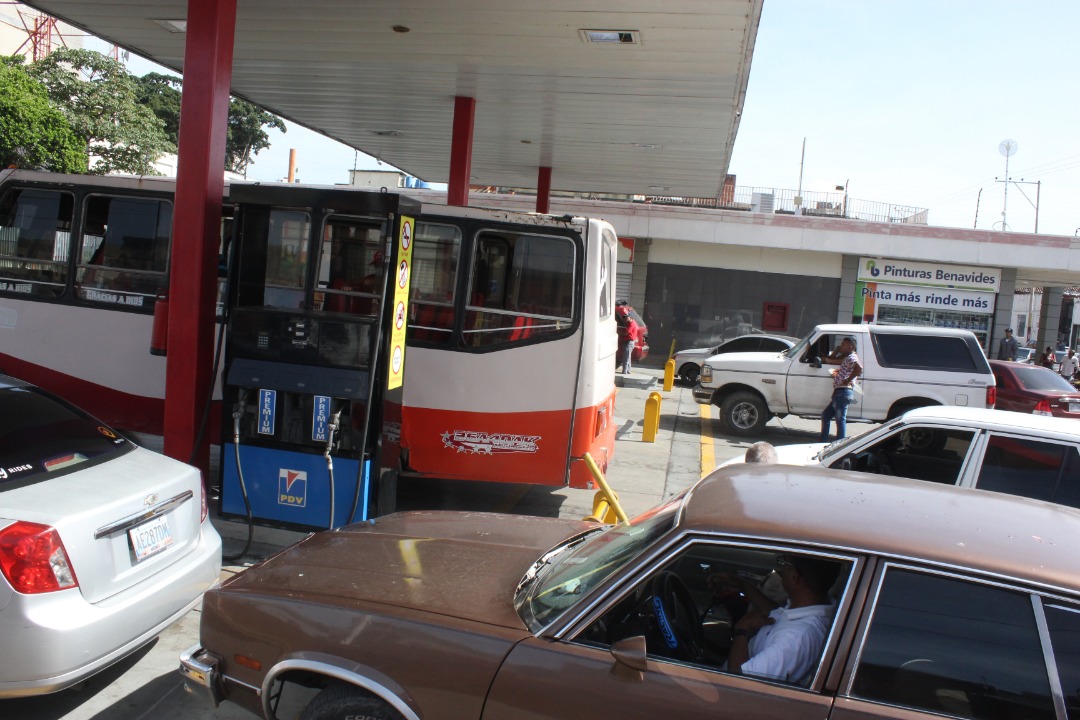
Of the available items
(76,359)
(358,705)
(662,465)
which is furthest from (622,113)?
(358,705)

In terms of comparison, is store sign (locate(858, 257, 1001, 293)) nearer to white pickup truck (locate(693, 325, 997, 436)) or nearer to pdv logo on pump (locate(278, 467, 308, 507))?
white pickup truck (locate(693, 325, 997, 436))

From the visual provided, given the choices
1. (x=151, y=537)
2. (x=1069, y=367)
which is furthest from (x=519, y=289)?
(x=1069, y=367)

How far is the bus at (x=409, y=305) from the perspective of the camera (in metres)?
6.68

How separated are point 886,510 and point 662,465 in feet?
26.0

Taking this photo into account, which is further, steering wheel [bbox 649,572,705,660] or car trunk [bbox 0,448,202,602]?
car trunk [bbox 0,448,202,602]

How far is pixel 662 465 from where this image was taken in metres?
11.0

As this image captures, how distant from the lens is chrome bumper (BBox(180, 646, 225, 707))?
345 centimetres

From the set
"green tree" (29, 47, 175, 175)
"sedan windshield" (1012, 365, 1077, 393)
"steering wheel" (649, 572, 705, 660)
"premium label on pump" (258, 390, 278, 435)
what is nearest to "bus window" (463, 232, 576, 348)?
"premium label on pump" (258, 390, 278, 435)

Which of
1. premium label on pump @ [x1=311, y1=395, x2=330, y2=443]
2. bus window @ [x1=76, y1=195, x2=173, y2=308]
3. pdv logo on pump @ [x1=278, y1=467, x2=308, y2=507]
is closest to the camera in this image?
premium label on pump @ [x1=311, y1=395, x2=330, y2=443]

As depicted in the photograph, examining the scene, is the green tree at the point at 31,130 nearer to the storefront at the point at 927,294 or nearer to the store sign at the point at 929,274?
the store sign at the point at 929,274

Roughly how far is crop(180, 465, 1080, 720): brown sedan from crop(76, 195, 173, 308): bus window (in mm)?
5213

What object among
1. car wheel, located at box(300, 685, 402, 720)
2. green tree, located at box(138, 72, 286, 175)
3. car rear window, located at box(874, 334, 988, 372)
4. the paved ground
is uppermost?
green tree, located at box(138, 72, 286, 175)

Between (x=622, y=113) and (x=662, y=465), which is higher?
(x=622, y=113)

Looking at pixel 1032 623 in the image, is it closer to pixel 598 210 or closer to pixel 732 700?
pixel 732 700
